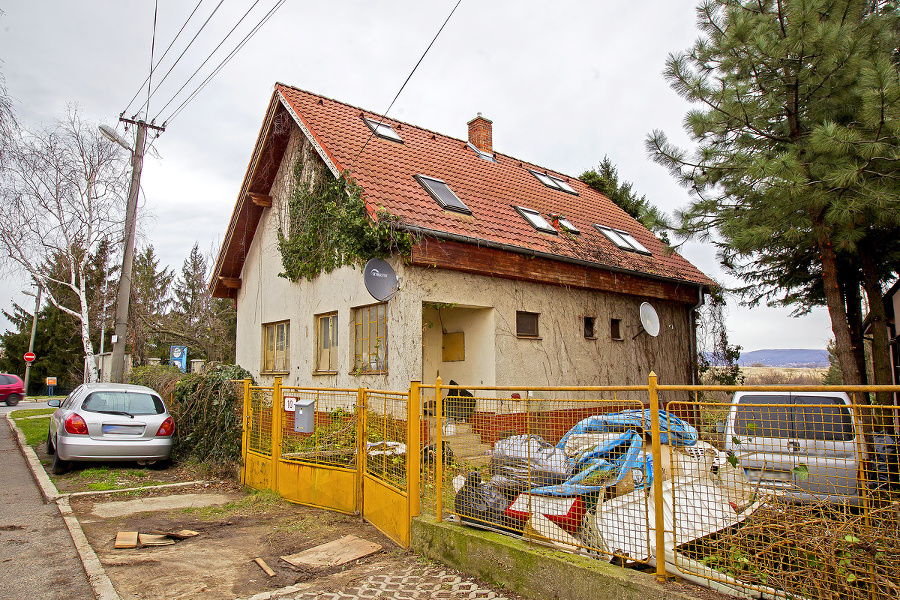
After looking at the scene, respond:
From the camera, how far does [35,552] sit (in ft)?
19.1

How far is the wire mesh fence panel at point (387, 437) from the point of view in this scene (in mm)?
6063

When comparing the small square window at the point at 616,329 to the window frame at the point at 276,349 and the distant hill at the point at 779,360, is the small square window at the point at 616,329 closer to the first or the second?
the distant hill at the point at 779,360

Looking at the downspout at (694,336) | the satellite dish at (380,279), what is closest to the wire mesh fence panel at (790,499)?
the satellite dish at (380,279)

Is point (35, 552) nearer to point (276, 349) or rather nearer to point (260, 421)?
point (260, 421)

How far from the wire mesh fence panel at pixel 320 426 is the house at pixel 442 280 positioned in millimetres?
2051

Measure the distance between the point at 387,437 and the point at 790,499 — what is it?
390 cm

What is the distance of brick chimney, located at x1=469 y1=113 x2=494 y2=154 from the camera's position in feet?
57.6

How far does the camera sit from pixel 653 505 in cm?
407

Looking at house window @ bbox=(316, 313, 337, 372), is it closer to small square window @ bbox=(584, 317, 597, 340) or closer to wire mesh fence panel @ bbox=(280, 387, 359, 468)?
wire mesh fence panel @ bbox=(280, 387, 359, 468)

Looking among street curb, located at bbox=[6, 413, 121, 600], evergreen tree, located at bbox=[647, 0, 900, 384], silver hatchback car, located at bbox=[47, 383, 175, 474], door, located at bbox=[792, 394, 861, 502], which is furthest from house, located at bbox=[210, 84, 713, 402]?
door, located at bbox=[792, 394, 861, 502]

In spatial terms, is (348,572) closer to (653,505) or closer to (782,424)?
(653,505)

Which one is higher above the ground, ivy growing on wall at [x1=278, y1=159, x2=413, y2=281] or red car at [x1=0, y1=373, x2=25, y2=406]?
ivy growing on wall at [x1=278, y1=159, x2=413, y2=281]

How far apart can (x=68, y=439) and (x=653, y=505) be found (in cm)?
910

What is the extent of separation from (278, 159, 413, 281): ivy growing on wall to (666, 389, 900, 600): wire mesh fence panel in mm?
6514
